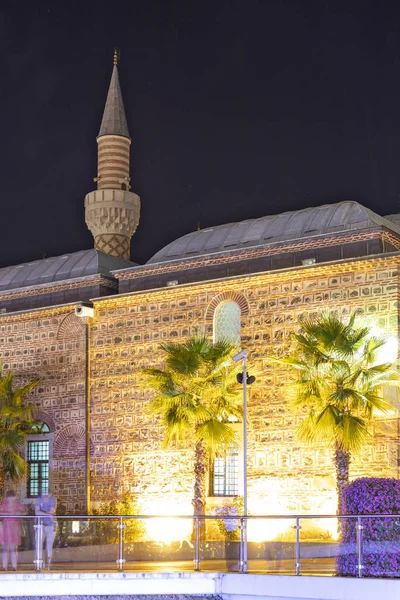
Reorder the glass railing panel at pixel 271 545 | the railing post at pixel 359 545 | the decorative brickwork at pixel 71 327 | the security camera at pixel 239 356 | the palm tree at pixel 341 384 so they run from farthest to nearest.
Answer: the decorative brickwork at pixel 71 327
the palm tree at pixel 341 384
the security camera at pixel 239 356
the glass railing panel at pixel 271 545
the railing post at pixel 359 545

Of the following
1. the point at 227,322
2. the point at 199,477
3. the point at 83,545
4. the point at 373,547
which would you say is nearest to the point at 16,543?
the point at 83,545

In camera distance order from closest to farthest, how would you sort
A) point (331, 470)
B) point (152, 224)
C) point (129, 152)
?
1. point (331, 470)
2. point (129, 152)
3. point (152, 224)

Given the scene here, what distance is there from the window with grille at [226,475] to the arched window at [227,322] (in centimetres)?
282

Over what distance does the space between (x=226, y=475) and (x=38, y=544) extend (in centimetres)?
1092

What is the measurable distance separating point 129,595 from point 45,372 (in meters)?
14.9

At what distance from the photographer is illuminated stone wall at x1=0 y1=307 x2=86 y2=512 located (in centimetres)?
2939

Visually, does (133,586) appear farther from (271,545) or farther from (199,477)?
(199,477)

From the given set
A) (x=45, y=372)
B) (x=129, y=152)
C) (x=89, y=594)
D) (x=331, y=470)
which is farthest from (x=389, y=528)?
(x=129, y=152)

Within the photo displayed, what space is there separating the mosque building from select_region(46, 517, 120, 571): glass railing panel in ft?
29.5

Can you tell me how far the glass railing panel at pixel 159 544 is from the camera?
16516 mm

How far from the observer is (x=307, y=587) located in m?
15.3

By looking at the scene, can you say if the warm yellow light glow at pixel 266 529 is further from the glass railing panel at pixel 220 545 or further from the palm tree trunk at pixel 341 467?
the palm tree trunk at pixel 341 467

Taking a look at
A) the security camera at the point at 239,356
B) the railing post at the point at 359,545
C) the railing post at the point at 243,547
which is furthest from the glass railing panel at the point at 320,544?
the security camera at the point at 239,356

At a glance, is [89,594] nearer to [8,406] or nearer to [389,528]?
[389,528]
